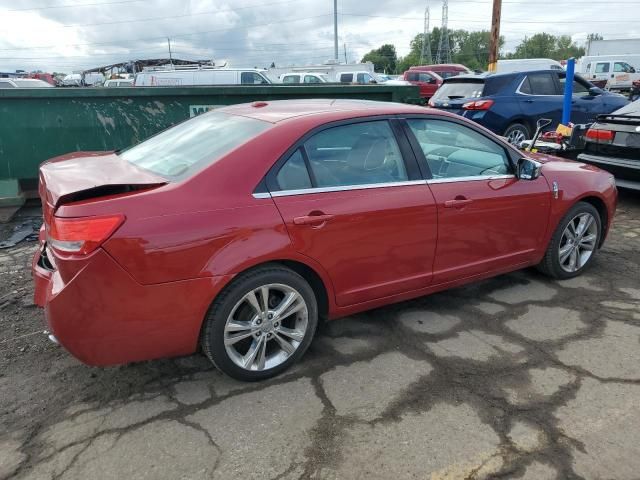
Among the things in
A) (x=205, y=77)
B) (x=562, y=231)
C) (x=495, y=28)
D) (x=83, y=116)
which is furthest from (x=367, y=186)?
(x=495, y=28)

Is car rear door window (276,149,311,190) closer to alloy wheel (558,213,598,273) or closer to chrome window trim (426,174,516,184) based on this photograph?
chrome window trim (426,174,516,184)

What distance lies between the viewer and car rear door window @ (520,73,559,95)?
10297 mm

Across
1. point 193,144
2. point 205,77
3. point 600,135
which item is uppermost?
point 205,77

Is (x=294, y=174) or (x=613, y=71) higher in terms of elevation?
(x=613, y=71)

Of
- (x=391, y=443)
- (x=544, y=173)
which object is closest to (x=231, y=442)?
(x=391, y=443)

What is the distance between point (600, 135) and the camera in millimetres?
6859

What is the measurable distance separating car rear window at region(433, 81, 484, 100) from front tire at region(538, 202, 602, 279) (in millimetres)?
6264

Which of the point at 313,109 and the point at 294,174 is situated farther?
the point at 313,109

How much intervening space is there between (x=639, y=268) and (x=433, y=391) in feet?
9.81

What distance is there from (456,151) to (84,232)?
8.42ft

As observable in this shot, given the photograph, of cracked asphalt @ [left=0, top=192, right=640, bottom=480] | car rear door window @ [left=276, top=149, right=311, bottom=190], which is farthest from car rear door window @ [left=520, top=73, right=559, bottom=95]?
car rear door window @ [left=276, top=149, right=311, bottom=190]

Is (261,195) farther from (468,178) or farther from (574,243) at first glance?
(574,243)

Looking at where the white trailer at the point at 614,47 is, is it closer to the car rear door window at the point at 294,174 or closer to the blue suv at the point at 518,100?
the blue suv at the point at 518,100

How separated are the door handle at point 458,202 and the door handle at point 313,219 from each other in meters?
0.92
